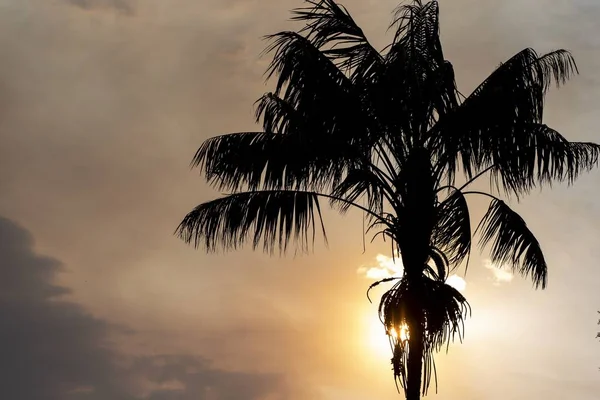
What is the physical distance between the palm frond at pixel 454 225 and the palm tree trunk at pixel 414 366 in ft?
6.12

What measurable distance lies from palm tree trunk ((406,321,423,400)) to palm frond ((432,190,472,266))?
1866mm

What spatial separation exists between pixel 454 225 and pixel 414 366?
8.65 ft

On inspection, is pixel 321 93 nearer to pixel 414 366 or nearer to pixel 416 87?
pixel 416 87

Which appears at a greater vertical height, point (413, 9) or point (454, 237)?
point (413, 9)

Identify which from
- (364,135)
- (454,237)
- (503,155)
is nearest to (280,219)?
(364,135)

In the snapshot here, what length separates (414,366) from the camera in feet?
47.3

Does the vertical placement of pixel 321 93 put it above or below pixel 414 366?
above

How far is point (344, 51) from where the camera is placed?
16.6 meters

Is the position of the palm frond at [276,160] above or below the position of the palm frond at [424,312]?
above

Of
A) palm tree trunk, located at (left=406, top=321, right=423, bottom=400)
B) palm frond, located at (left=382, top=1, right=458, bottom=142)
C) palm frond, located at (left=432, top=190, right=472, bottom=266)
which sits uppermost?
palm frond, located at (left=382, top=1, right=458, bottom=142)

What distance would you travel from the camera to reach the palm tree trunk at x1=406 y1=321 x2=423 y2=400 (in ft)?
47.0

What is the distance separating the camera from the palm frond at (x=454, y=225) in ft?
49.5

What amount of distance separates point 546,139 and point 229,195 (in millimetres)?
5900

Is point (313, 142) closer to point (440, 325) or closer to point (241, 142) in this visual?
point (241, 142)
